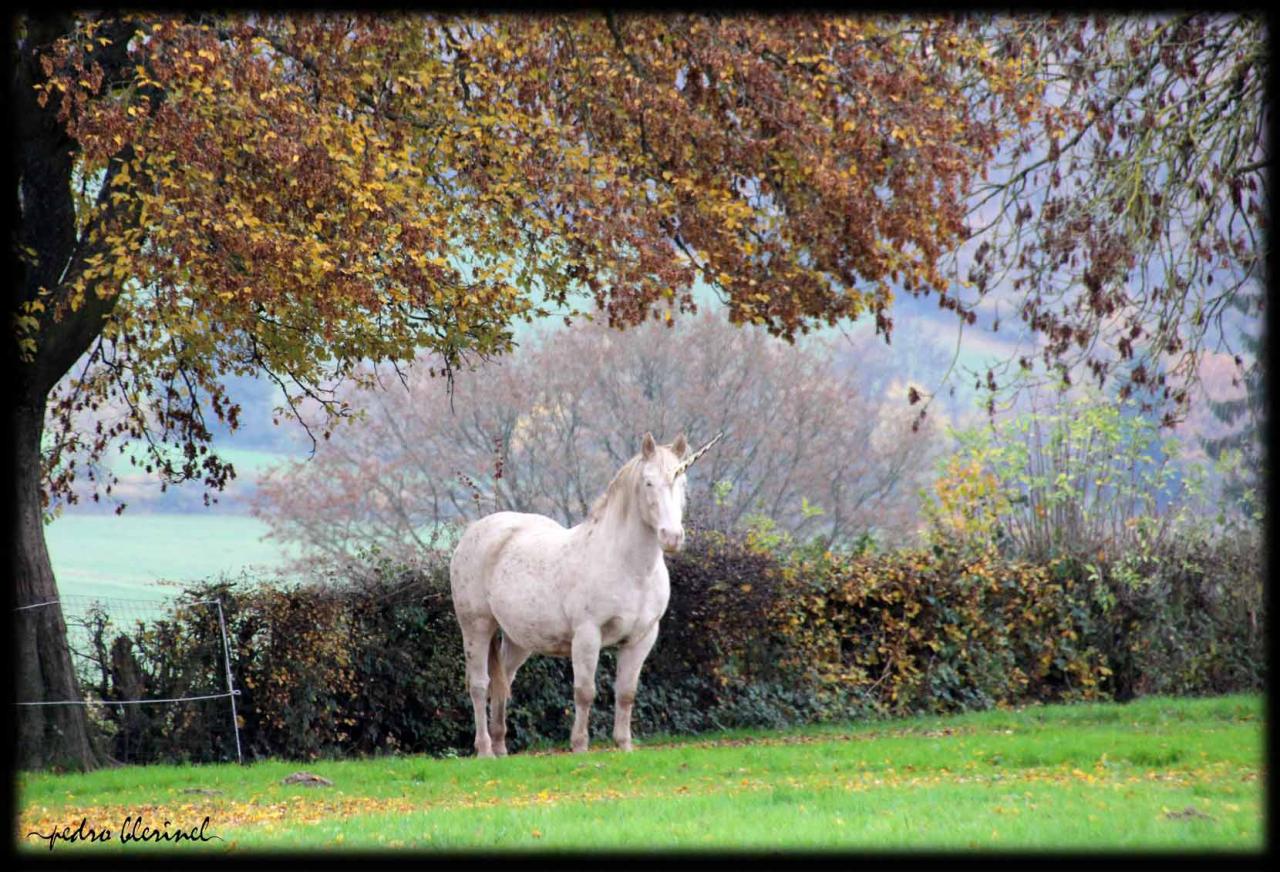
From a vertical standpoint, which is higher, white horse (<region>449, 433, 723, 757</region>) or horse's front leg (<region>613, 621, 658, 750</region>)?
white horse (<region>449, 433, 723, 757</region>)

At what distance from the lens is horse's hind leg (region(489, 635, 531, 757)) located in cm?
1293

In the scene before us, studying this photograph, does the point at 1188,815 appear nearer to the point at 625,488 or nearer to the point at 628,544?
the point at 628,544

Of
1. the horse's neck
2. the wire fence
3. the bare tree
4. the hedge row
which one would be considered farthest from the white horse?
the bare tree

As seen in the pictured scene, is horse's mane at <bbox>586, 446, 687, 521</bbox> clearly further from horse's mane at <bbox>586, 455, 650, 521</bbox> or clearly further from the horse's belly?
the horse's belly

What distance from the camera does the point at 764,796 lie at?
857cm

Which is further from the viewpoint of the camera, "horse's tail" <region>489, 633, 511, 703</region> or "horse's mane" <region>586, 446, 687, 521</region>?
"horse's tail" <region>489, 633, 511, 703</region>

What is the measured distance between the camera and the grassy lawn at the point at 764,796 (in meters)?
6.82

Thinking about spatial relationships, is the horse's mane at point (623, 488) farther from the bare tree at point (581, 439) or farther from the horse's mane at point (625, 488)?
the bare tree at point (581, 439)

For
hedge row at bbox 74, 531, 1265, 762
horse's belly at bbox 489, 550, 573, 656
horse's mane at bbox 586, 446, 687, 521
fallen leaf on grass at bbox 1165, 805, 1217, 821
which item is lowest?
hedge row at bbox 74, 531, 1265, 762

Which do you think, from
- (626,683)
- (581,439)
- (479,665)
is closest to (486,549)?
(479,665)

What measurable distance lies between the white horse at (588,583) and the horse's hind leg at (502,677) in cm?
2

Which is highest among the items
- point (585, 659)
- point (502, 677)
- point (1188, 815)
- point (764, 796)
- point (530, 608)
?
point (530, 608)

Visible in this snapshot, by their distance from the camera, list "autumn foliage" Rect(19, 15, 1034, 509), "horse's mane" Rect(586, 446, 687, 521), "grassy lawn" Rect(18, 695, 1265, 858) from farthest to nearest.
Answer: "horse's mane" Rect(586, 446, 687, 521)
"autumn foliage" Rect(19, 15, 1034, 509)
"grassy lawn" Rect(18, 695, 1265, 858)

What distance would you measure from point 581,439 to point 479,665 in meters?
18.0
